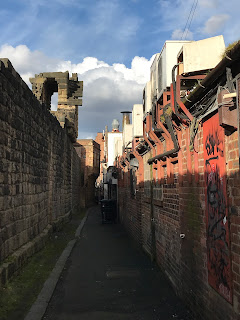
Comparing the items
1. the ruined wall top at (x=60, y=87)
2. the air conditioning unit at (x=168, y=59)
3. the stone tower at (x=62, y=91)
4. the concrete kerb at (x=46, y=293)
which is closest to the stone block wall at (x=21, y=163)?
the concrete kerb at (x=46, y=293)

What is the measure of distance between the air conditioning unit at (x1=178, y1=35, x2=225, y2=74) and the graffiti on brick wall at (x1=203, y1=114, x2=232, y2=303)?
3.19ft

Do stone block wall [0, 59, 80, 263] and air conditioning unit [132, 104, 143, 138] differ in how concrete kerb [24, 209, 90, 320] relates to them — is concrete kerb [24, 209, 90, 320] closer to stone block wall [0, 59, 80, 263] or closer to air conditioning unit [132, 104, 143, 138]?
stone block wall [0, 59, 80, 263]

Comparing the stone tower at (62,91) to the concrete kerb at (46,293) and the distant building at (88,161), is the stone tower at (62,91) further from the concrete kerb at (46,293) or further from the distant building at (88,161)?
the distant building at (88,161)

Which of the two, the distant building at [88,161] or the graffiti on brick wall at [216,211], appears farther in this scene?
the distant building at [88,161]

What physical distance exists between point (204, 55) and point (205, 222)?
2320 mm

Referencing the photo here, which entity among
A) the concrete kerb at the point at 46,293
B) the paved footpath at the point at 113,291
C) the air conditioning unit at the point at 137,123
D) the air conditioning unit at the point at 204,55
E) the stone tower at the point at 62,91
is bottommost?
the paved footpath at the point at 113,291

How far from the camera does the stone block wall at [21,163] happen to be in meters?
5.64

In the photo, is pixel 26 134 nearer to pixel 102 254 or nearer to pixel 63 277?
pixel 63 277

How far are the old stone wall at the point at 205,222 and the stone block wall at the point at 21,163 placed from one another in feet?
10.2

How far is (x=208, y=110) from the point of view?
3732mm

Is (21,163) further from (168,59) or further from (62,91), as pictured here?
(62,91)

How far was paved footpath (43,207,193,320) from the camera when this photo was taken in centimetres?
442

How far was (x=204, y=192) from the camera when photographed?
12.8ft

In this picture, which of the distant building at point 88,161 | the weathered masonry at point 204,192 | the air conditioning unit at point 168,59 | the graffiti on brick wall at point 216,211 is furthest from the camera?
the distant building at point 88,161
